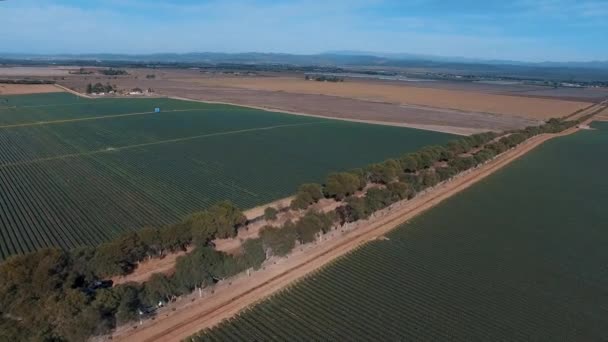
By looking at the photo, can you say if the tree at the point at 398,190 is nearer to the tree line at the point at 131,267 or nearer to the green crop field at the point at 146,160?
the tree line at the point at 131,267

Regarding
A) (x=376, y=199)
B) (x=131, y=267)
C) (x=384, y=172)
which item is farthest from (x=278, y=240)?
(x=384, y=172)

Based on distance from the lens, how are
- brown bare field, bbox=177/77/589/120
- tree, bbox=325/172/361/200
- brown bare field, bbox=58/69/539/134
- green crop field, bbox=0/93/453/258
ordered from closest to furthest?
green crop field, bbox=0/93/453/258 < tree, bbox=325/172/361/200 < brown bare field, bbox=58/69/539/134 < brown bare field, bbox=177/77/589/120

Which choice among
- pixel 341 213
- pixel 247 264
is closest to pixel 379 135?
pixel 341 213

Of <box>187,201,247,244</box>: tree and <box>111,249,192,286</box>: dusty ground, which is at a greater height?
<box>187,201,247,244</box>: tree

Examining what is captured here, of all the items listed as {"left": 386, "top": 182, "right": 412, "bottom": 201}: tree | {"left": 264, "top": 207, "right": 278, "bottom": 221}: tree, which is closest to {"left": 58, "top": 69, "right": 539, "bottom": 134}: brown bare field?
{"left": 386, "top": 182, "right": 412, "bottom": 201}: tree

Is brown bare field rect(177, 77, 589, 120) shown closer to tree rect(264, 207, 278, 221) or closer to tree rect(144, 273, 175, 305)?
tree rect(264, 207, 278, 221)

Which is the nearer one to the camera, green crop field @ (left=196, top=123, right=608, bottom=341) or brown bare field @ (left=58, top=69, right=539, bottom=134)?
green crop field @ (left=196, top=123, right=608, bottom=341)
